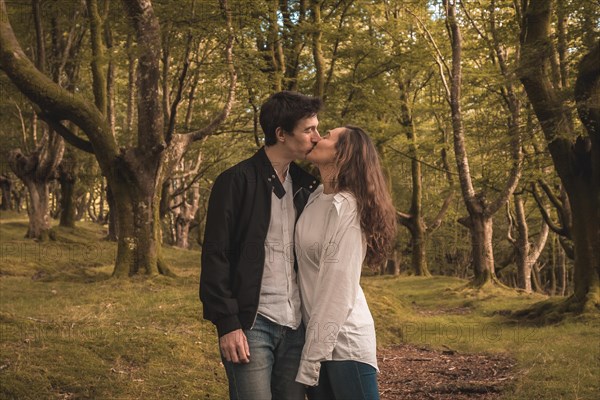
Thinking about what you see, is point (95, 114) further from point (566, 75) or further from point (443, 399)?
point (566, 75)

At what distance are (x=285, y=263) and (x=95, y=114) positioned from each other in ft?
37.4

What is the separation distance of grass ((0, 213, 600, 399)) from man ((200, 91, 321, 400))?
3834mm

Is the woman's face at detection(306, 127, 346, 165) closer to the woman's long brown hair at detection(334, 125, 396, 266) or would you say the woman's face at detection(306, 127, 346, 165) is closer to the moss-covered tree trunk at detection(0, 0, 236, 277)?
the woman's long brown hair at detection(334, 125, 396, 266)

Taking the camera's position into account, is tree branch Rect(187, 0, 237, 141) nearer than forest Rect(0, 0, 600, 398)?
No

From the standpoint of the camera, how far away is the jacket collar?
335 centimetres

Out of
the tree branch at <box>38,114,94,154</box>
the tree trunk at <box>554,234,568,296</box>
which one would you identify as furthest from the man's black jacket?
the tree trunk at <box>554,234,568,296</box>

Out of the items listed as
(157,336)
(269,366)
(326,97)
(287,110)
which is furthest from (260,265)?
(326,97)

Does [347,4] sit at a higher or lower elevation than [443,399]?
higher

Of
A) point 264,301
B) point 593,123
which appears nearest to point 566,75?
point 593,123

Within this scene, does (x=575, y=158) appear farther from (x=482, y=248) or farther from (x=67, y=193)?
(x=67, y=193)

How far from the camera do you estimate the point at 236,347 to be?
299 cm

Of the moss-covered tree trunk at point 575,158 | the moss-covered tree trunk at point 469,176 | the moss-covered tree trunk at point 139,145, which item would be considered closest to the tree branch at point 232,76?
the moss-covered tree trunk at point 139,145

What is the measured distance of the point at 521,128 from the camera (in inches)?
451

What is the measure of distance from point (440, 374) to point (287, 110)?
6.37m
